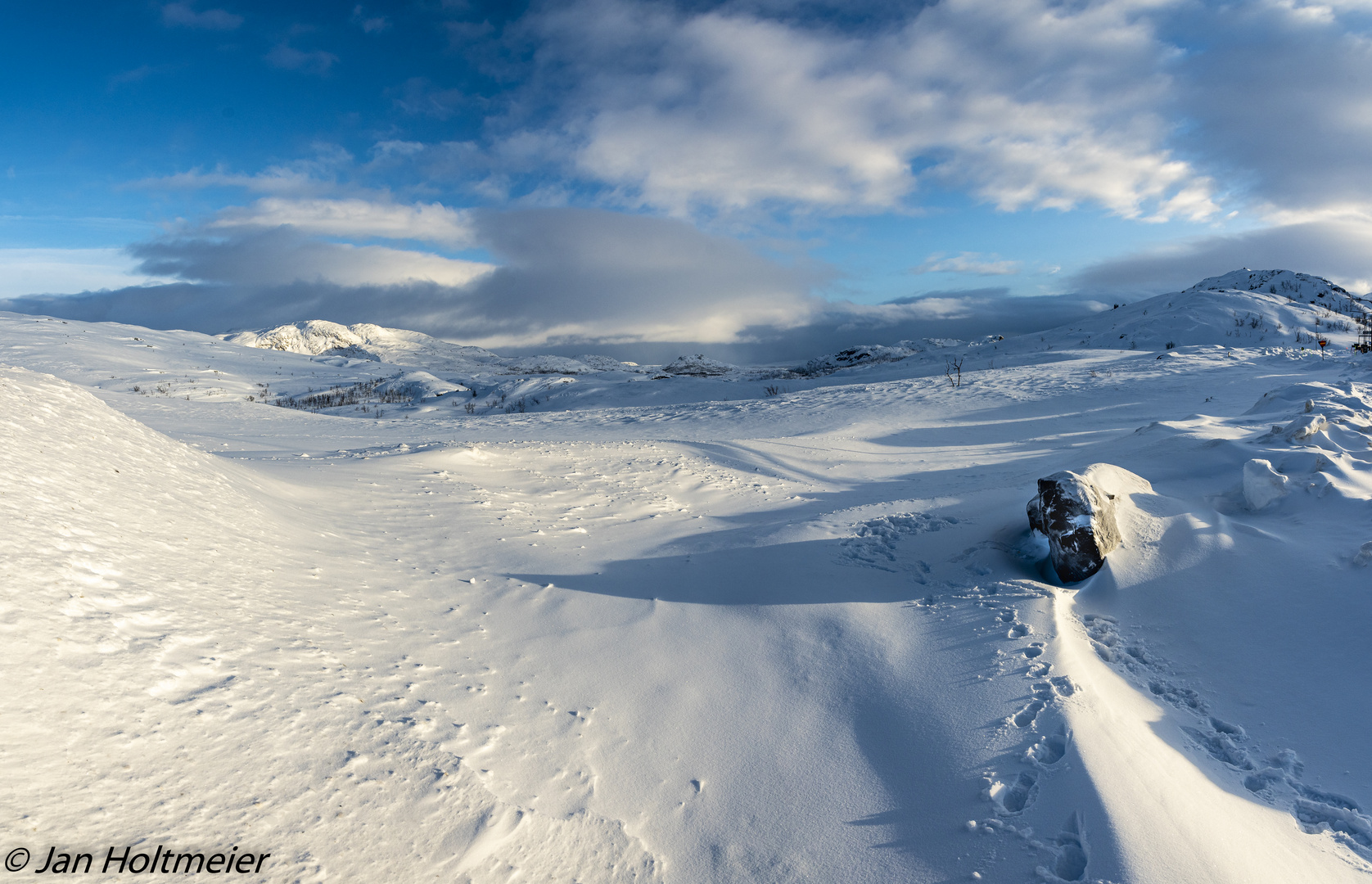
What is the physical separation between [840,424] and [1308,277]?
33.3m

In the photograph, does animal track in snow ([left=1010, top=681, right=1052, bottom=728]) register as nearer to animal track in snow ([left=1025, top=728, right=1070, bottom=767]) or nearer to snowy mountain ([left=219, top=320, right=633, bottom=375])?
animal track in snow ([left=1025, top=728, right=1070, bottom=767])

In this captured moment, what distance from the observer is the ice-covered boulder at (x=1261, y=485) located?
15.5 feet

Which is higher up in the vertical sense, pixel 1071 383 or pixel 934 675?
pixel 1071 383

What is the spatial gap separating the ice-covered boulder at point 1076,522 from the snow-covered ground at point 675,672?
141 mm

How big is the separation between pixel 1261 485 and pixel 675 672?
15.6 ft

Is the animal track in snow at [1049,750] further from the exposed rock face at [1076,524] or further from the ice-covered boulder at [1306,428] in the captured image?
the ice-covered boulder at [1306,428]

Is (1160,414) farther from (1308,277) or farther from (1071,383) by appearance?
(1308,277)

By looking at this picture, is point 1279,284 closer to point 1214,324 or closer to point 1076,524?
point 1214,324

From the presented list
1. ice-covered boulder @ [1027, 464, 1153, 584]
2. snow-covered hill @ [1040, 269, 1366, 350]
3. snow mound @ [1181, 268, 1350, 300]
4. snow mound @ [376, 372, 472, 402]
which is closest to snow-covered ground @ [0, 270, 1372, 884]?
ice-covered boulder @ [1027, 464, 1153, 584]

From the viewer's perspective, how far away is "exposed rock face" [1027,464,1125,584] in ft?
13.6

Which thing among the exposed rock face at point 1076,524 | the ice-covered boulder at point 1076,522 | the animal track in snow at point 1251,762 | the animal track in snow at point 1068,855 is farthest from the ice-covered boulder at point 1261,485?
the animal track in snow at point 1068,855

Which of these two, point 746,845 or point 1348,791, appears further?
point 1348,791

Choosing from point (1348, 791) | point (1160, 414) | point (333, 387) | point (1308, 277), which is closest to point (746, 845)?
point (1348, 791)

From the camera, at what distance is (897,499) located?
657 centimetres
